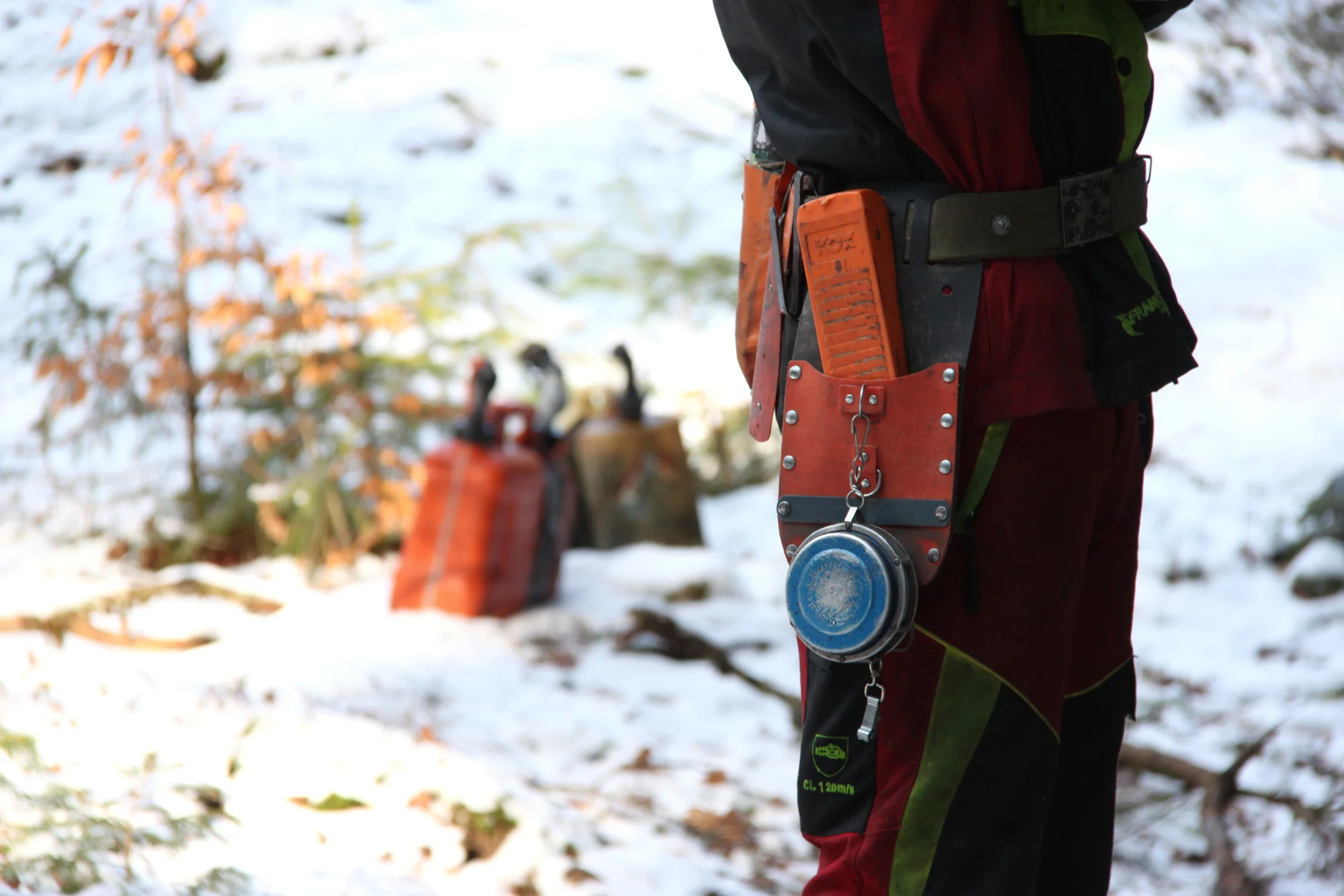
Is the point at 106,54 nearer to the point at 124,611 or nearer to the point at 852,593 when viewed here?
the point at 124,611

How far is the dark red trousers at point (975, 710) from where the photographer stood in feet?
4.16

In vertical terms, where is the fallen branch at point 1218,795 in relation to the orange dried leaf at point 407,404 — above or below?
below

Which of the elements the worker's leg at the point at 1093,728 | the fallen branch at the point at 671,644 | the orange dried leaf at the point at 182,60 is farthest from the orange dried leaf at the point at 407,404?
the worker's leg at the point at 1093,728

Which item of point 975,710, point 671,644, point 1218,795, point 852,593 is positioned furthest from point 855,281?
point 671,644

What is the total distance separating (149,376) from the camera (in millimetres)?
4195

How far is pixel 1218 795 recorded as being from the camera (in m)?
2.31

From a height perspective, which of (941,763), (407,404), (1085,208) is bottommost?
(407,404)

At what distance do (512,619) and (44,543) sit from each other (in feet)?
5.93

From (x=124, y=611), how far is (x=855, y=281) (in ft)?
9.30

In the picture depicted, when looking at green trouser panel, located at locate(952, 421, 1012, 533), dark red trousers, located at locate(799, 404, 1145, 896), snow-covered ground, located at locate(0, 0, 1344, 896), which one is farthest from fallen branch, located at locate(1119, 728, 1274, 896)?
green trouser panel, located at locate(952, 421, 1012, 533)

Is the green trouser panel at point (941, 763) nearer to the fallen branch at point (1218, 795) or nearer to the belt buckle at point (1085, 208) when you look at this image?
the belt buckle at point (1085, 208)

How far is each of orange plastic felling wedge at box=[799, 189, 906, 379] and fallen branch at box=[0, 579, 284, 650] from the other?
2.38m

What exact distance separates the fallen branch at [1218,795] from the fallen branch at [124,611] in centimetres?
249

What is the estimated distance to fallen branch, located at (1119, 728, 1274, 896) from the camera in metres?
2.06
